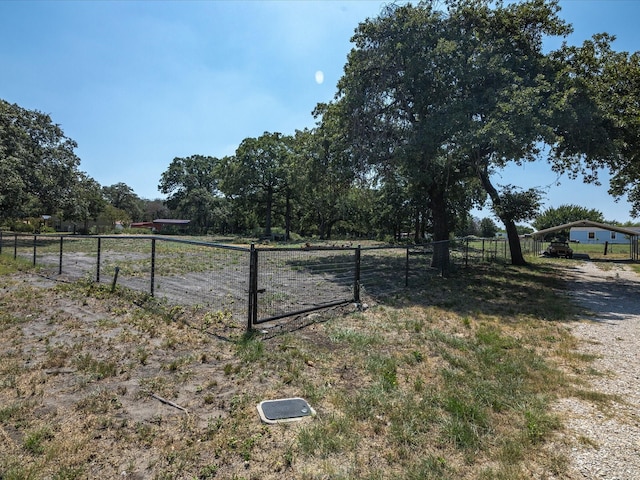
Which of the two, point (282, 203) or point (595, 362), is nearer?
point (595, 362)

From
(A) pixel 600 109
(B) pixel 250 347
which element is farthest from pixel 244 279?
(A) pixel 600 109

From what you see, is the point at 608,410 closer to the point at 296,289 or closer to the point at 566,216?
the point at 296,289

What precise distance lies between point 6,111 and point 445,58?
89.5 feet

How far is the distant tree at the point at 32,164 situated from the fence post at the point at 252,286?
2000 centimetres

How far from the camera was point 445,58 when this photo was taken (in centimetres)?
1040

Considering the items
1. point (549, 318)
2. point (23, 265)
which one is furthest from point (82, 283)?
point (549, 318)

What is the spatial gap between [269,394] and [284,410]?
33cm

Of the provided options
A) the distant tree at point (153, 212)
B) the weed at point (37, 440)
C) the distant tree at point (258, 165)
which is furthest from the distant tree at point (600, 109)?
the distant tree at point (153, 212)

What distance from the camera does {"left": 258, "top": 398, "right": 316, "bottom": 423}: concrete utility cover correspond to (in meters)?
2.72

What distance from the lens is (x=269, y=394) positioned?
313cm

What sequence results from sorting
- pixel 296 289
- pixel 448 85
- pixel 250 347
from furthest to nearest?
pixel 448 85
pixel 296 289
pixel 250 347

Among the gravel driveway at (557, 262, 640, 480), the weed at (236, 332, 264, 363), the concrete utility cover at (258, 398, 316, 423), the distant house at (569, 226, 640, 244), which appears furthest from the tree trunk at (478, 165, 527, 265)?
the distant house at (569, 226, 640, 244)

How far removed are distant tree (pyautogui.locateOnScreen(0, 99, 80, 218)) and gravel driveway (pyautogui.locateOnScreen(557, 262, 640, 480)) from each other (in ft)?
78.5

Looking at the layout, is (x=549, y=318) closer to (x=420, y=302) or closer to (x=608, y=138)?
(x=420, y=302)
